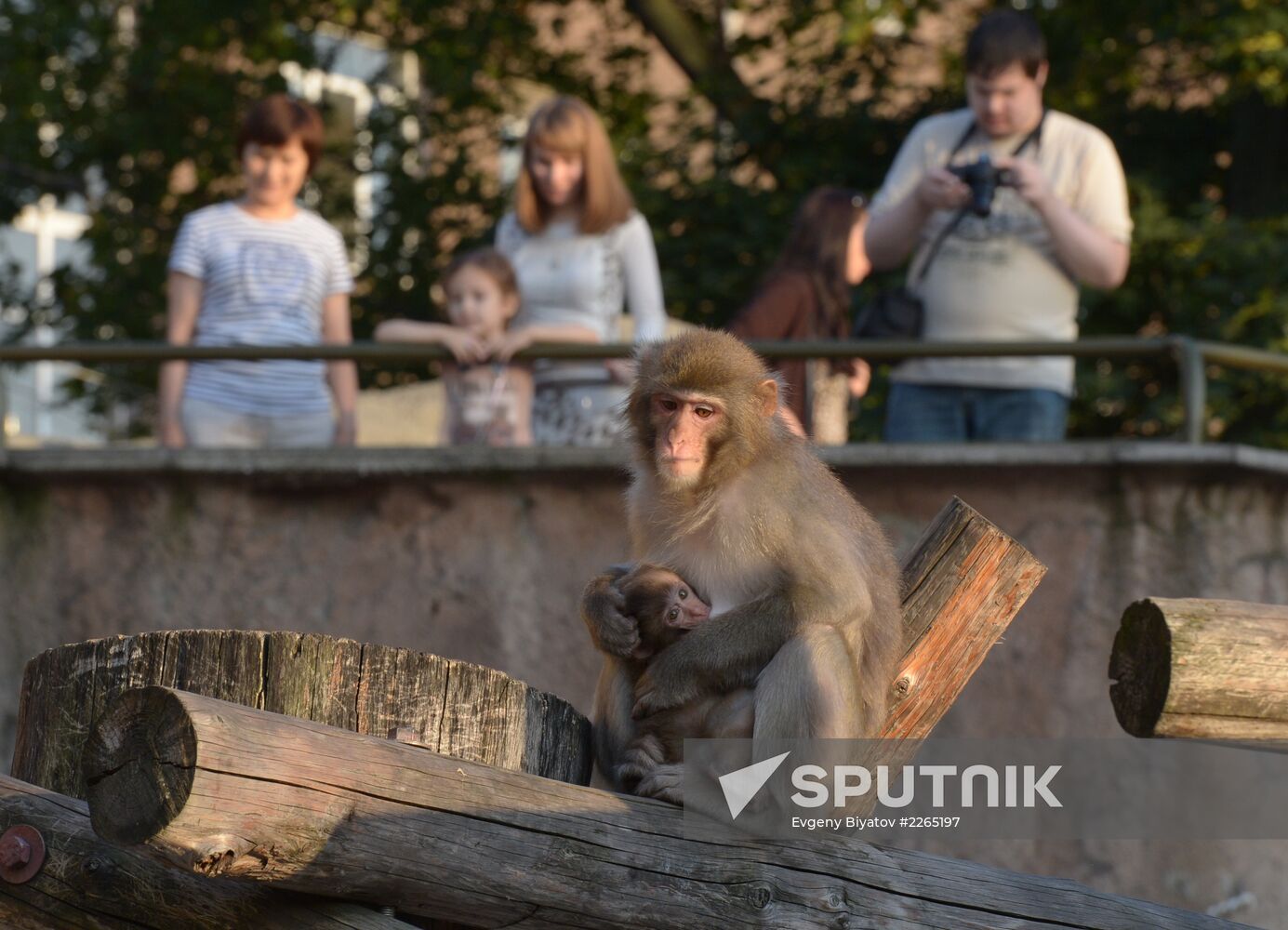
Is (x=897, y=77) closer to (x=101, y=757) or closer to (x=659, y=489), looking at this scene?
(x=659, y=489)

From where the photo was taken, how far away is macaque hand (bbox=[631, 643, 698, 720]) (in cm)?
327

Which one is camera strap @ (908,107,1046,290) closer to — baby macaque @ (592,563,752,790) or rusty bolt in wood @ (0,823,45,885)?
baby macaque @ (592,563,752,790)

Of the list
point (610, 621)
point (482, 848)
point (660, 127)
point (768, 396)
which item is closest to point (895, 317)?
point (768, 396)

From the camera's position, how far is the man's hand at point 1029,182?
5402 mm

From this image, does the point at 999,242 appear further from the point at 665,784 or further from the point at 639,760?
the point at 665,784

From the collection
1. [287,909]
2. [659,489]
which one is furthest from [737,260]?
[287,909]

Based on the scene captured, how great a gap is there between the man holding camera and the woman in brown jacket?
174 mm

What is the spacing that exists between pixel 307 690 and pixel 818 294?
330cm

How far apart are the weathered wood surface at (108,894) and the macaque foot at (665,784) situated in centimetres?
52

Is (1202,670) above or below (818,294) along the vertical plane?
below

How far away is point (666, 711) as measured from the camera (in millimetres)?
3316

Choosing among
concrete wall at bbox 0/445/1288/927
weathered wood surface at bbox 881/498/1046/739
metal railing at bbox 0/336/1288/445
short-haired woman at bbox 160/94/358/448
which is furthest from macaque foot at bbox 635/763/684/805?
short-haired woman at bbox 160/94/358/448

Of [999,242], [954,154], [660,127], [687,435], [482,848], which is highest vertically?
[660,127]

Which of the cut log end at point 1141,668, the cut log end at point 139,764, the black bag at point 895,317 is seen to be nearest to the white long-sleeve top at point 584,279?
the black bag at point 895,317
